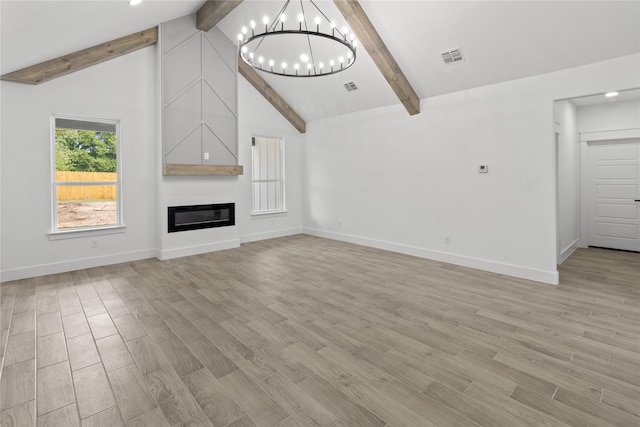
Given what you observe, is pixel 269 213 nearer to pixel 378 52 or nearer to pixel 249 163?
pixel 249 163

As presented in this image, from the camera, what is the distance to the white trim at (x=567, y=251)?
17.8ft

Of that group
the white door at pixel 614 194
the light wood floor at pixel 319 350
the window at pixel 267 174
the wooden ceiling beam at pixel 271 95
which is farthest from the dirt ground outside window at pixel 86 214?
the white door at pixel 614 194

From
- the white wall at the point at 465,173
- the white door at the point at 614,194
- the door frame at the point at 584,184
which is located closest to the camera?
the white wall at the point at 465,173

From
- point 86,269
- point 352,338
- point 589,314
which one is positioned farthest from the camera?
point 86,269

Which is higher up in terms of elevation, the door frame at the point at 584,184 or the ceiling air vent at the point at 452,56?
the ceiling air vent at the point at 452,56

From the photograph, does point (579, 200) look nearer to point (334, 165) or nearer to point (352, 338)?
point (334, 165)

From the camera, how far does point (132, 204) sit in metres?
5.40

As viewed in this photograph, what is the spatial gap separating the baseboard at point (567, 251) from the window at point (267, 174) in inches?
220

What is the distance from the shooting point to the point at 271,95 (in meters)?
7.18

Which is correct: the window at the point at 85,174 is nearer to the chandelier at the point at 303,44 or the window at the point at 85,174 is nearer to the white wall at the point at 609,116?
the chandelier at the point at 303,44

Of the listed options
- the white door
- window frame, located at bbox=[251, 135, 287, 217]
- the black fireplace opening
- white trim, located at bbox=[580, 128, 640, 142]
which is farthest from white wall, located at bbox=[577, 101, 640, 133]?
the black fireplace opening

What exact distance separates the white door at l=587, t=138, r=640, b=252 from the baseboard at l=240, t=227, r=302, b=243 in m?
6.29

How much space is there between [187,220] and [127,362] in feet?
12.1

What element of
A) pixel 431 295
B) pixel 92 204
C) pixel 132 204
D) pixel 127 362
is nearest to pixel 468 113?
pixel 431 295
